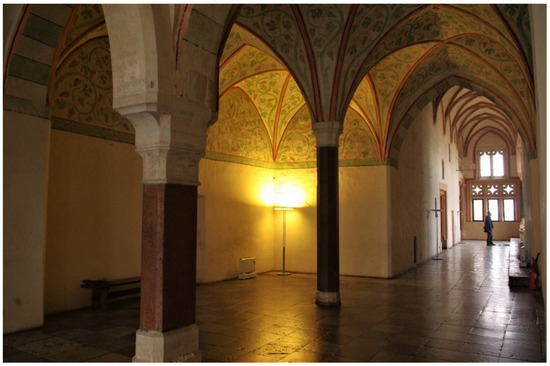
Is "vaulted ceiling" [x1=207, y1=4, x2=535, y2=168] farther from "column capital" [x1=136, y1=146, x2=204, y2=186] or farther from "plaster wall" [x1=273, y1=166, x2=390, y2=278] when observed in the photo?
"column capital" [x1=136, y1=146, x2=204, y2=186]

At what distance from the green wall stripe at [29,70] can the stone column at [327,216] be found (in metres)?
3.98

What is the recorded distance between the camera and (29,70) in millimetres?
5746

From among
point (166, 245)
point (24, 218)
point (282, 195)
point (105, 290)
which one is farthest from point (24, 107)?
point (282, 195)

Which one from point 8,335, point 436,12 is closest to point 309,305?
point 8,335

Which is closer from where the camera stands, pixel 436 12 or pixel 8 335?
pixel 8 335

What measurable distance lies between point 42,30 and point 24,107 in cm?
99

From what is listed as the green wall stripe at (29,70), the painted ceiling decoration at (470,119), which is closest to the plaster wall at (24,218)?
the green wall stripe at (29,70)

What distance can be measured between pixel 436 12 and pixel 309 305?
5.31 metres

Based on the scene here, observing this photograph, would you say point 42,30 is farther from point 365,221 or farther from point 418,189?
point 418,189

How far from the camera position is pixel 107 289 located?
22.8ft

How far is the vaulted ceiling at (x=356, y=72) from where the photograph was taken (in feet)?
23.3

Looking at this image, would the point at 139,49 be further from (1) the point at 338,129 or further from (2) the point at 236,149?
(2) the point at 236,149

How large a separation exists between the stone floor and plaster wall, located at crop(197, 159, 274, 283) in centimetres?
91

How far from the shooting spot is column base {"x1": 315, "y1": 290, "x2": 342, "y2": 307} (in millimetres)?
7216
